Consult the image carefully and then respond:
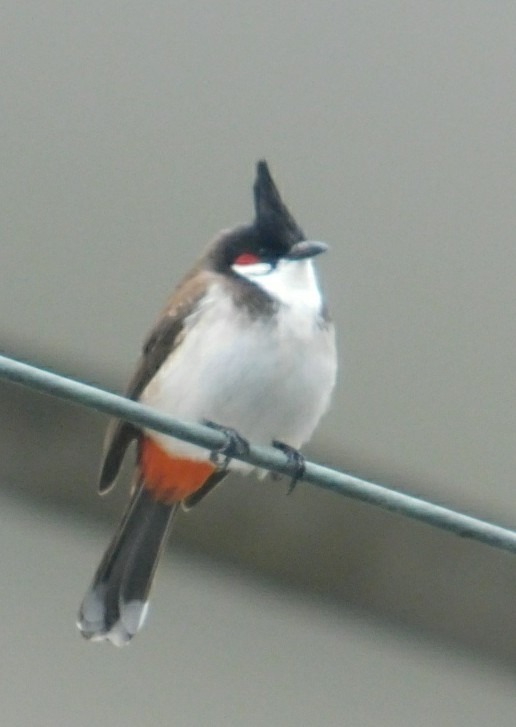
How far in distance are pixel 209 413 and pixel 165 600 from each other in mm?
981

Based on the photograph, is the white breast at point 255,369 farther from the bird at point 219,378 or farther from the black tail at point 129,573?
the black tail at point 129,573

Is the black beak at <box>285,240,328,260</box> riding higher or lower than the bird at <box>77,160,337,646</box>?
higher

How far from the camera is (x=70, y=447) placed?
10.6 ft

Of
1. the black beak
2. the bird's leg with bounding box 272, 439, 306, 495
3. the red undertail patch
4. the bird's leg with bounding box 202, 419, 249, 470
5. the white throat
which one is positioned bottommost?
the red undertail patch

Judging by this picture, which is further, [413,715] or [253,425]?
[413,715]

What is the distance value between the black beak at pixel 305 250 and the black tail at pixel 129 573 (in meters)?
0.54

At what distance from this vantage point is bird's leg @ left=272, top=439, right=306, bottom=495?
6.99 ft

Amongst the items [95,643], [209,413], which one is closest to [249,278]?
[209,413]

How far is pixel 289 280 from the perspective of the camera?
252 cm

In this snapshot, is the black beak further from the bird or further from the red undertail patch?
the red undertail patch

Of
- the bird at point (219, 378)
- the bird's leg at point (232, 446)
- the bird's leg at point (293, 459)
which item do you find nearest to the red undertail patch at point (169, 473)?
the bird at point (219, 378)

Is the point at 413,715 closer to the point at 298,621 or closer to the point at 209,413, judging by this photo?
the point at 298,621

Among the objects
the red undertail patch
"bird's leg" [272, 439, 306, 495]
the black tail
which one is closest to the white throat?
"bird's leg" [272, 439, 306, 495]

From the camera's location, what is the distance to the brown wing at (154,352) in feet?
8.15
